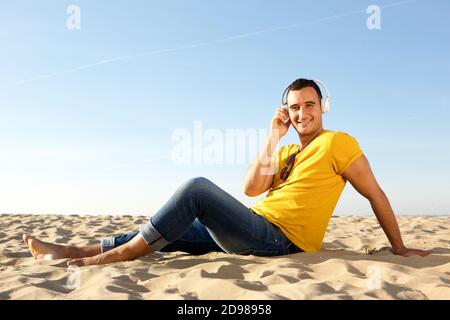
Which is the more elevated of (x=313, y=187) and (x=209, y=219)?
(x=313, y=187)

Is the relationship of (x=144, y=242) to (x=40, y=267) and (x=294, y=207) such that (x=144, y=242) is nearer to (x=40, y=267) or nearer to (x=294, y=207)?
(x=40, y=267)

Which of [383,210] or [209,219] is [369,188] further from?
[209,219]

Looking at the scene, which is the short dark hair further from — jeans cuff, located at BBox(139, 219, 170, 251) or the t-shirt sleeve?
jeans cuff, located at BBox(139, 219, 170, 251)

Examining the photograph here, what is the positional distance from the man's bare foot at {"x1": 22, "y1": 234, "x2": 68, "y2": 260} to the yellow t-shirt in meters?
1.61

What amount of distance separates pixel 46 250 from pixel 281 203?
1926 mm

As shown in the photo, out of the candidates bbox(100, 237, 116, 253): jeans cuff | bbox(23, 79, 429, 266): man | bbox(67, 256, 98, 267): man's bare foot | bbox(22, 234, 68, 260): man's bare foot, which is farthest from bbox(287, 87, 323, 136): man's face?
bbox(22, 234, 68, 260): man's bare foot

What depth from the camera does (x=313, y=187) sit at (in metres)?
3.12

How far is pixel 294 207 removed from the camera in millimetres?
3121

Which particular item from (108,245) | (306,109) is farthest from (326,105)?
(108,245)

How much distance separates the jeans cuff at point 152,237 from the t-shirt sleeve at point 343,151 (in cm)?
128

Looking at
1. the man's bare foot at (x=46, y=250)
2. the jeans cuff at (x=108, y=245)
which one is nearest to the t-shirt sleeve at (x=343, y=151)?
the jeans cuff at (x=108, y=245)

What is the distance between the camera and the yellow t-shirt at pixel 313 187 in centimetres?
308
